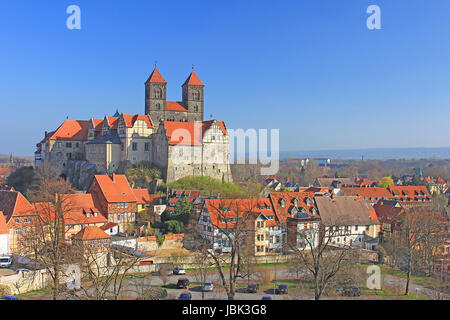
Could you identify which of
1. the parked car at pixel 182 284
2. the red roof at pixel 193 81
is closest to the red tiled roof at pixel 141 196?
the parked car at pixel 182 284

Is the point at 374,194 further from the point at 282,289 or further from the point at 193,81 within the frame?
the point at 282,289

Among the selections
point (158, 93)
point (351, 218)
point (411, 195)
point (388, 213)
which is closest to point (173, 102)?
point (158, 93)

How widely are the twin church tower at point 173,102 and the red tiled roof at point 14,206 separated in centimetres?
2610

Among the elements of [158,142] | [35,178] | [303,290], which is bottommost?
[303,290]

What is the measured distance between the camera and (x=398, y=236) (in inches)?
1555

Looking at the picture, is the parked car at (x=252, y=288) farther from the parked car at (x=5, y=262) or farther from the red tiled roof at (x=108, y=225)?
the red tiled roof at (x=108, y=225)

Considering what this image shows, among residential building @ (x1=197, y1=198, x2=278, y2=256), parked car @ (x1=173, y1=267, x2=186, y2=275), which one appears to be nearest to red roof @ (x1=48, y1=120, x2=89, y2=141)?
residential building @ (x1=197, y1=198, x2=278, y2=256)

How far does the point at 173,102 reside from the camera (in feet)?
207

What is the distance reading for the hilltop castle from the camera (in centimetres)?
5247

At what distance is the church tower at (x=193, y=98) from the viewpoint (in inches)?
2480

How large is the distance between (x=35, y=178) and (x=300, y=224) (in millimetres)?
32990
